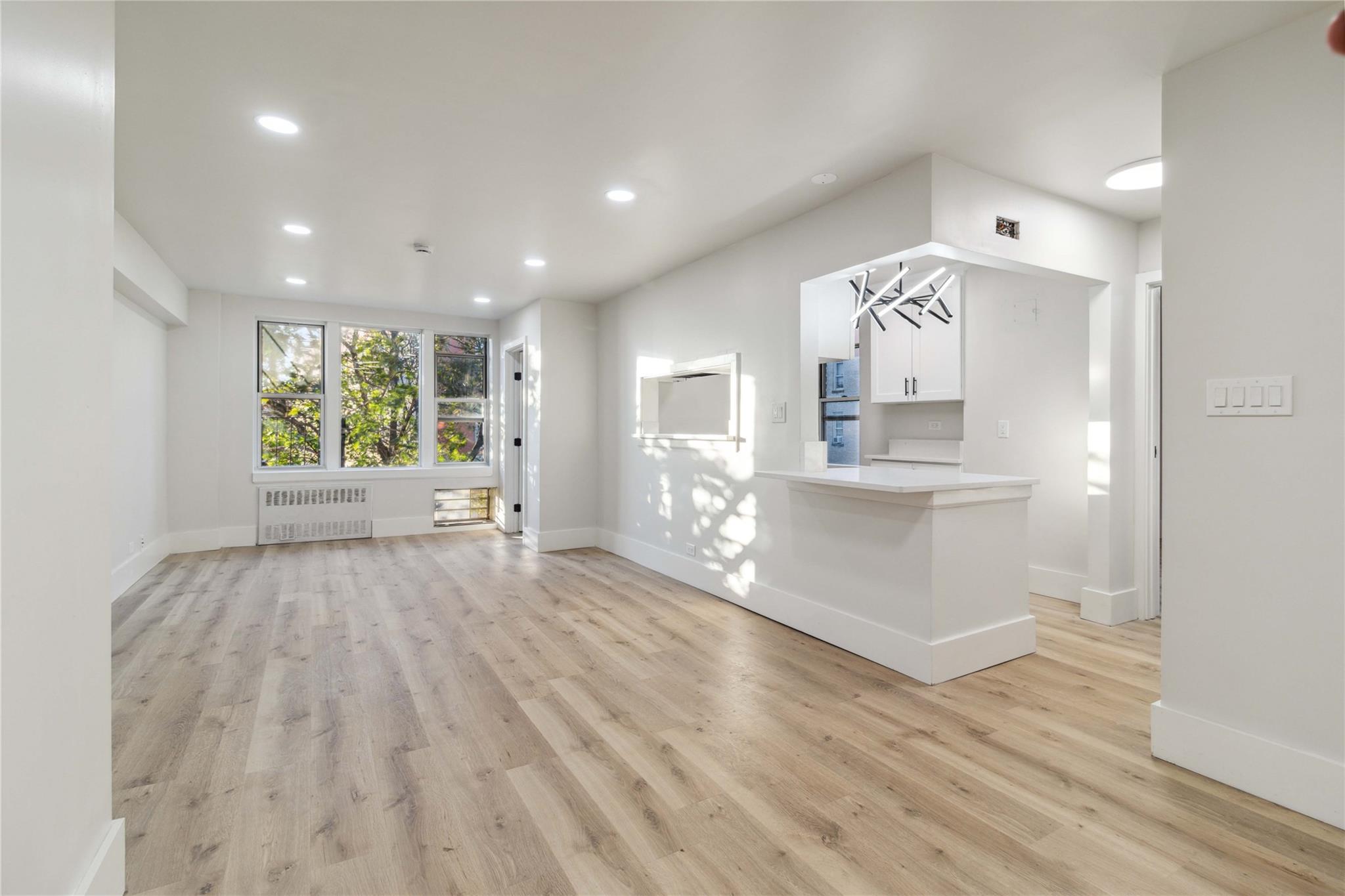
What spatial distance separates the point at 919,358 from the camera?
506 cm

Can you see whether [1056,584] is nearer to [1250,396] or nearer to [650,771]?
Answer: [1250,396]

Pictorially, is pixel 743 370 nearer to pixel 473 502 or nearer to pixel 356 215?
pixel 356 215

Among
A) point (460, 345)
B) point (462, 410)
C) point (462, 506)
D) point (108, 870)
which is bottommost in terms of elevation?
point (108, 870)

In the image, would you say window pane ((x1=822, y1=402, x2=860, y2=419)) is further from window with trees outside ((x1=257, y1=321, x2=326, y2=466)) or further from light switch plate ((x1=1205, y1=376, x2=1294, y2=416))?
window with trees outside ((x1=257, y1=321, x2=326, y2=466))

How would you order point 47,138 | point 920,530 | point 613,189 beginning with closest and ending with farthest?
point 47,138
point 920,530
point 613,189

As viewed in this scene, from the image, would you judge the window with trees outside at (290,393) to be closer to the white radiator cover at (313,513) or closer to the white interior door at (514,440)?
the white radiator cover at (313,513)

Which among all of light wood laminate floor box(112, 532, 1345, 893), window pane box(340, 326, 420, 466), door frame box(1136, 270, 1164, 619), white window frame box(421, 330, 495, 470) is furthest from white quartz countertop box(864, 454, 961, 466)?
window pane box(340, 326, 420, 466)

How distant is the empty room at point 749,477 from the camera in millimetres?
1549

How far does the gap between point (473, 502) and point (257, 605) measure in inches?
136

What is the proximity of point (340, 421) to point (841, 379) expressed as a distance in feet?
16.9

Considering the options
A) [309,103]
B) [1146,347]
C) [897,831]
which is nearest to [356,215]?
[309,103]

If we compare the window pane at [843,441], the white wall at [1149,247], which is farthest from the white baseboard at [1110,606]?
A: the window pane at [843,441]

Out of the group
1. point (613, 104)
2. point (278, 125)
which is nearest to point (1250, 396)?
point (613, 104)

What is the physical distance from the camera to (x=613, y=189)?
3.27 meters
